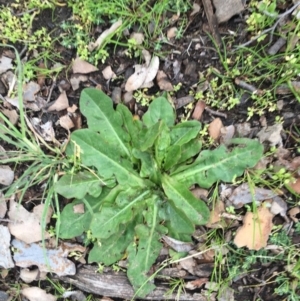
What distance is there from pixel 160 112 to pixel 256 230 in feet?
2.51

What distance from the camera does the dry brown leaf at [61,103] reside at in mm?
2369

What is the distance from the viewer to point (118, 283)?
7.91ft

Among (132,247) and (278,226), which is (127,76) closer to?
(132,247)

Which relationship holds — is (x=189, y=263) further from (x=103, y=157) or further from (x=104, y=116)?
(x=104, y=116)

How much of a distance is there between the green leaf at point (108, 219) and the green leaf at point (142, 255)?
0.33 ft

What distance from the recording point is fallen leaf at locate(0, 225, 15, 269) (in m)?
2.45

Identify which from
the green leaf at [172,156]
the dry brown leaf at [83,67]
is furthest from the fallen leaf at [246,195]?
the dry brown leaf at [83,67]

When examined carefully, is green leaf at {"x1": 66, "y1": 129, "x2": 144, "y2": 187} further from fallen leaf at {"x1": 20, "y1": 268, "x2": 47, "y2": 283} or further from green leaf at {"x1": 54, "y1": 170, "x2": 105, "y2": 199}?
fallen leaf at {"x1": 20, "y1": 268, "x2": 47, "y2": 283}

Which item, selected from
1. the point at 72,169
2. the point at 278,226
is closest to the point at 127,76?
the point at 72,169

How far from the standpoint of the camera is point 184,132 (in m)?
2.19

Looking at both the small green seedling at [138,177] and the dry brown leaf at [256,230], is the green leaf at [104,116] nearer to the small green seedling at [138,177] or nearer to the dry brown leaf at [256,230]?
the small green seedling at [138,177]

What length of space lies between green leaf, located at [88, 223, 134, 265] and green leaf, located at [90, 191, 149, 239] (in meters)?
0.10

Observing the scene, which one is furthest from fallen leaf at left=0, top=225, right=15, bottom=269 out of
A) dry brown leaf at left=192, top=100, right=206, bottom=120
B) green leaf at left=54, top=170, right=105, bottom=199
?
dry brown leaf at left=192, top=100, right=206, bottom=120

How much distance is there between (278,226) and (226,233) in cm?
26
